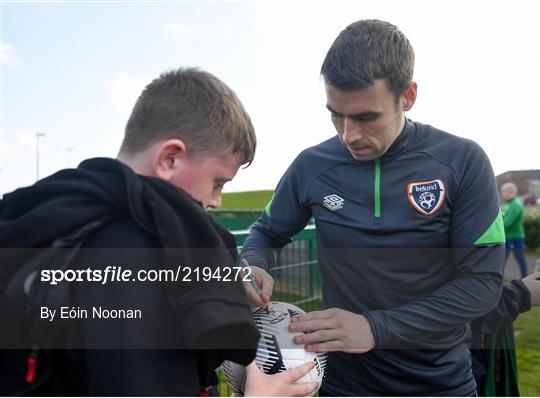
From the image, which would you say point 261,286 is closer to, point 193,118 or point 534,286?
point 193,118

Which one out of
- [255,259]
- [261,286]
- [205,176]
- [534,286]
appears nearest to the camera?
[205,176]

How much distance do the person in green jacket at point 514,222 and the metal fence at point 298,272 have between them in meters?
5.43

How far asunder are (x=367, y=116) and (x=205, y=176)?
2.57ft

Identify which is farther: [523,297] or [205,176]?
[523,297]

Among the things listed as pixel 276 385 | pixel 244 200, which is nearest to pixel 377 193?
pixel 276 385

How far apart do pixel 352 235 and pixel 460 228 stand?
40 cm

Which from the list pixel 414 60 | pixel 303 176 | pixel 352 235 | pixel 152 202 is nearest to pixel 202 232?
pixel 152 202

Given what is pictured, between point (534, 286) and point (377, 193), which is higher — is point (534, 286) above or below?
below

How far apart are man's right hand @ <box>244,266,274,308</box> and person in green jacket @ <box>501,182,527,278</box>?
854 centimetres

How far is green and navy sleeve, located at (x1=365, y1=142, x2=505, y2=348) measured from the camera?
177 cm

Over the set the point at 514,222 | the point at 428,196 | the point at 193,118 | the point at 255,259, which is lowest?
the point at 255,259

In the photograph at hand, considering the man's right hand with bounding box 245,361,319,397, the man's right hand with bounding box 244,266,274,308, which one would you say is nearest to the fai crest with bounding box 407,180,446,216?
the man's right hand with bounding box 244,266,274,308

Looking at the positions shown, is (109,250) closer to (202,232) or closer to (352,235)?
(202,232)

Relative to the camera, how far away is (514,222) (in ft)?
31.3
